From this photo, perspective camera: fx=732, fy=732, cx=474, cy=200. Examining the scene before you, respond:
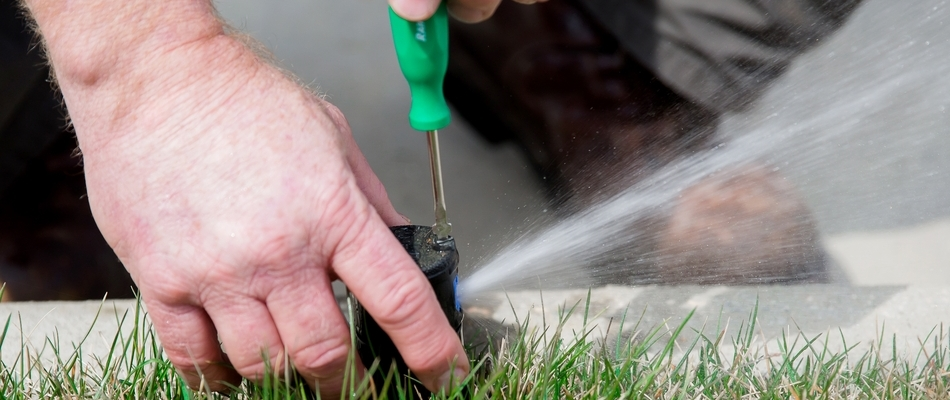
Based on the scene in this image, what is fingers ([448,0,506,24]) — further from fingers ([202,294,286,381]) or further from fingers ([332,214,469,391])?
fingers ([202,294,286,381])

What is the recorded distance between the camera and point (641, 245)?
7.39 feet

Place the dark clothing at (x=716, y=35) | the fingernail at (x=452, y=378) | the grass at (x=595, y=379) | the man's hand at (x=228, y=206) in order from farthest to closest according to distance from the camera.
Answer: the dark clothing at (x=716, y=35) < the grass at (x=595, y=379) < the fingernail at (x=452, y=378) < the man's hand at (x=228, y=206)

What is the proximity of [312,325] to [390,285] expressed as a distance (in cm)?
14

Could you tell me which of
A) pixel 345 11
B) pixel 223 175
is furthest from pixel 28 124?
pixel 223 175

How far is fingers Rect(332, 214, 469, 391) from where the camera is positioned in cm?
108

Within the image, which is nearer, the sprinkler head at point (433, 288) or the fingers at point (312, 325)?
the fingers at point (312, 325)

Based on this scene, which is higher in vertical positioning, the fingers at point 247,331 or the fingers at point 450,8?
the fingers at point 450,8

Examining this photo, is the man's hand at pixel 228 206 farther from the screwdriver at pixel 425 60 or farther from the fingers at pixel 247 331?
the screwdriver at pixel 425 60

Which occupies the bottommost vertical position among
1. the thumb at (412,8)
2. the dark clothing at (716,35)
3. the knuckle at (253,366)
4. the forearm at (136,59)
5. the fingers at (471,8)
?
the knuckle at (253,366)

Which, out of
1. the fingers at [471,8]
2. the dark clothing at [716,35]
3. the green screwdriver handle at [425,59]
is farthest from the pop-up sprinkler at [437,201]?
the dark clothing at [716,35]

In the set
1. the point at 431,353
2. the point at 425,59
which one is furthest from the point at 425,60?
the point at 431,353

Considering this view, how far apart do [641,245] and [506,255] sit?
0.42 metres

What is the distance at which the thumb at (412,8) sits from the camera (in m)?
1.07

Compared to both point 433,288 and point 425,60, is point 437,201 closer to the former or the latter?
point 433,288
